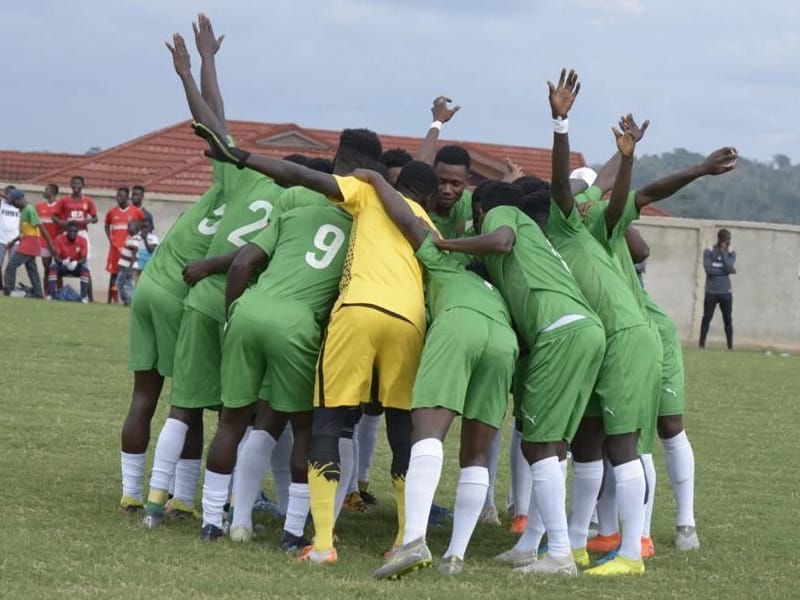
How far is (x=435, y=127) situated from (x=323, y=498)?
3332 millimetres

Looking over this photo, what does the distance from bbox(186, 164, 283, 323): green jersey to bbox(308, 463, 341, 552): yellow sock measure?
1.26 meters

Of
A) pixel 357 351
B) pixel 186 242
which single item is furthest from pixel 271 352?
pixel 186 242

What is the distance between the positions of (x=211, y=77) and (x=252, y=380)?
2.27 metres

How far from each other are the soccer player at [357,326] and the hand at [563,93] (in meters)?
1.11

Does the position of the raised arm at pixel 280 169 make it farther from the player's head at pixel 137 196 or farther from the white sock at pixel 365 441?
the player's head at pixel 137 196

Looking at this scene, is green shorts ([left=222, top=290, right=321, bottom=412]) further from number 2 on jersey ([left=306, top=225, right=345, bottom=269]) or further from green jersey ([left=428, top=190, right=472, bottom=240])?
green jersey ([left=428, top=190, right=472, bottom=240])

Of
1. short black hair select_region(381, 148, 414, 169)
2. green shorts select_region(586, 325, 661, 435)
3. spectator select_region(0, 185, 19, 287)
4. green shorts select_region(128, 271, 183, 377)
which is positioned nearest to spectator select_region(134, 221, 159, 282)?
spectator select_region(0, 185, 19, 287)

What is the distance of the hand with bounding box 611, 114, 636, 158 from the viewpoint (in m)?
8.14

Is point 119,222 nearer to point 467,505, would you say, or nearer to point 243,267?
point 243,267

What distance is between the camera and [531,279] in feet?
26.4

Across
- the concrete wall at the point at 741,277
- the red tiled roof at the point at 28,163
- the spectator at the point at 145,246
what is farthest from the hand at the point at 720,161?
the red tiled roof at the point at 28,163

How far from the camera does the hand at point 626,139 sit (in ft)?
26.7

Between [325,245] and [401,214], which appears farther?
[325,245]

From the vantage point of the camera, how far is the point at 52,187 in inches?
1072
